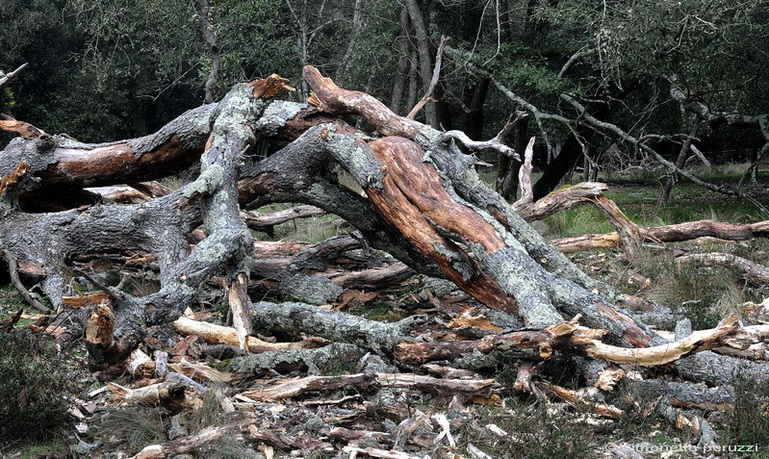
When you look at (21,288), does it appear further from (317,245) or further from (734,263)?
(734,263)

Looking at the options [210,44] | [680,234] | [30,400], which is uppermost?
→ [210,44]

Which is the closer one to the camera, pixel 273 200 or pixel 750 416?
pixel 750 416

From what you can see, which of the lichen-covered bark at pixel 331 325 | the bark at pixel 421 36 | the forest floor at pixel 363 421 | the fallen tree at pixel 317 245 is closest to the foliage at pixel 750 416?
the forest floor at pixel 363 421

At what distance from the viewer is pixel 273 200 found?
22.7 feet

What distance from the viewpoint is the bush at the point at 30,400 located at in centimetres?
378

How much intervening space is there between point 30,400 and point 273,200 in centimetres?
336

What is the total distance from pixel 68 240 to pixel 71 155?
3.35 ft

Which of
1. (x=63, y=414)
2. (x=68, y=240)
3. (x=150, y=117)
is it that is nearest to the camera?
(x=63, y=414)

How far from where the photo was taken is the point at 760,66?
10812 millimetres

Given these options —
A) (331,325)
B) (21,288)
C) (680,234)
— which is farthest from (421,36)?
(331,325)

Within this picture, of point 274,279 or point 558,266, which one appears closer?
point 558,266

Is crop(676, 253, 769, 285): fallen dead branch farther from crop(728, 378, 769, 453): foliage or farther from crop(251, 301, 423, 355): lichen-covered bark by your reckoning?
crop(251, 301, 423, 355): lichen-covered bark

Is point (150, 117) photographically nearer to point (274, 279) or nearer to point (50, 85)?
point (50, 85)

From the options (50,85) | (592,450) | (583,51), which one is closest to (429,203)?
(592,450)
